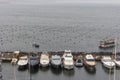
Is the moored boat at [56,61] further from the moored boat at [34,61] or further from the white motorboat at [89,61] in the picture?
the white motorboat at [89,61]

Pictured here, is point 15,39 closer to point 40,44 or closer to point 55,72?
point 40,44

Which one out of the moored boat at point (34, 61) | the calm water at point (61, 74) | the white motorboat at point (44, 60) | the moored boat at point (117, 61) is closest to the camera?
the calm water at point (61, 74)

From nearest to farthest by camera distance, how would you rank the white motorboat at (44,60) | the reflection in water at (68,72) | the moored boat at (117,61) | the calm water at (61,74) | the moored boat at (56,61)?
the calm water at (61,74), the reflection in water at (68,72), the moored boat at (56,61), the white motorboat at (44,60), the moored boat at (117,61)

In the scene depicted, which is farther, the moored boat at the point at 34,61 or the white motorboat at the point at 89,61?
the white motorboat at the point at 89,61

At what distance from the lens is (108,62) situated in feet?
223

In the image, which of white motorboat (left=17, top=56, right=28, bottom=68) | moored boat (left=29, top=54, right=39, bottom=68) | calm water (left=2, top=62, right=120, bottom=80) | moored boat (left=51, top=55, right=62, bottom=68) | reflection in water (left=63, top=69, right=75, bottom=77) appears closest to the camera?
calm water (left=2, top=62, right=120, bottom=80)

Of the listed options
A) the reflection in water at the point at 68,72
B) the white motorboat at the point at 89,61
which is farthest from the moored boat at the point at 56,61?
the white motorboat at the point at 89,61

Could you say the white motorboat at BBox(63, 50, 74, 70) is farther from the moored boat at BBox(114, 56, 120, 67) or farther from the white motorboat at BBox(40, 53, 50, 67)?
the moored boat at BBox(114, 56, 120, 67)

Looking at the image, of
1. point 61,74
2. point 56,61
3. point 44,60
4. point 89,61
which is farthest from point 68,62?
point 44,60

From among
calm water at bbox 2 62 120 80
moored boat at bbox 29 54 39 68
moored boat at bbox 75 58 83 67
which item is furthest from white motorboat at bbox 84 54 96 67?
moored boat at bbox 29 54 39 68

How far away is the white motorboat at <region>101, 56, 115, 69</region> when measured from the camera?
66.0 metres

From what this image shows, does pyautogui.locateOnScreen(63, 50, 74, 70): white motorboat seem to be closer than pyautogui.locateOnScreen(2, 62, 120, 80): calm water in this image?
No

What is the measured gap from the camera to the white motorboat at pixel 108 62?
66000 mm

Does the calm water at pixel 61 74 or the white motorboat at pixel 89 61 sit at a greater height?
the white motorboat at pixel 89 61
